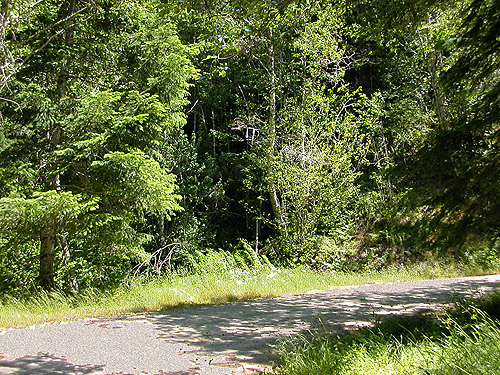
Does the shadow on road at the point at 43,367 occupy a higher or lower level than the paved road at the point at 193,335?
higher

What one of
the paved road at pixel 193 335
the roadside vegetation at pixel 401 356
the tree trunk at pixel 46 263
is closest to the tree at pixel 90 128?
the tree trunk at pixel 46 263

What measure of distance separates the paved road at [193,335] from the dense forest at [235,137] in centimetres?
143

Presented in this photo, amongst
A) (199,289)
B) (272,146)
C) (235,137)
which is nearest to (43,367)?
(199,289)

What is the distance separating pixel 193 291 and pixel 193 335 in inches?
139

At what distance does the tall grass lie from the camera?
24.8ft

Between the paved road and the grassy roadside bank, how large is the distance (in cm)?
75

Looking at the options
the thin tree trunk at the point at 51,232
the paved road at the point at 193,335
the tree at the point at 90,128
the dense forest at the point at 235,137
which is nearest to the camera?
the paved road at the point at 193,335

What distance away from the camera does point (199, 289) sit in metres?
9.09

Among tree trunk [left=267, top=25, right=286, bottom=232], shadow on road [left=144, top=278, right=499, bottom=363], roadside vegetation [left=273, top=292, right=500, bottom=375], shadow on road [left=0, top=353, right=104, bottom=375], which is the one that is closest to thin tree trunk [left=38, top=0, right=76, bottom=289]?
shadow on road [left=144, top=278, right=499, bottom=363]

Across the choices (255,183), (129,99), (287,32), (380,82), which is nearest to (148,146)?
(129,99)

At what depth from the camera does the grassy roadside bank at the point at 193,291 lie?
24.6 feet

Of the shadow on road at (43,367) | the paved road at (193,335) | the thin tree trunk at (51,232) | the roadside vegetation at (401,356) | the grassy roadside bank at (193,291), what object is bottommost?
the grassy roadside bank at (193,291)

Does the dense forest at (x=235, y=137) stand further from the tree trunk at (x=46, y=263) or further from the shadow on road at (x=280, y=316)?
the shadow on road at (x=280, y=316)

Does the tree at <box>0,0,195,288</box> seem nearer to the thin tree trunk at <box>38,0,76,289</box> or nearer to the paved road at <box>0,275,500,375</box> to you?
the thin tree trunk at <box>38,0,76,289</box>
